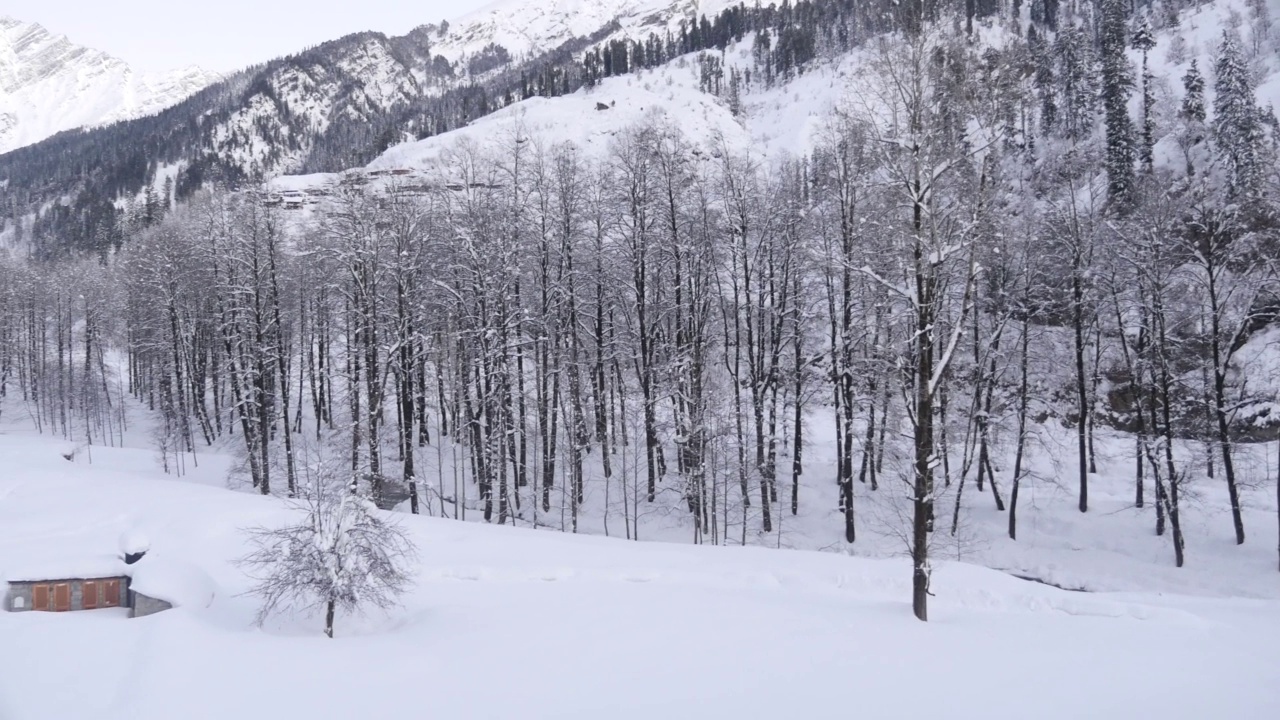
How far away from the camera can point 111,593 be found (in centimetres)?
1452

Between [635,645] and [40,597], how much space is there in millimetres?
13324

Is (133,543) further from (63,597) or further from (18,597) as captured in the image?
(18,597)

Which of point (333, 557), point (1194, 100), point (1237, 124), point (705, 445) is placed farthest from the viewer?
point (1194, 100)

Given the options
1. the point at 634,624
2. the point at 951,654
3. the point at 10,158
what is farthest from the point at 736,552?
the point at 10,158

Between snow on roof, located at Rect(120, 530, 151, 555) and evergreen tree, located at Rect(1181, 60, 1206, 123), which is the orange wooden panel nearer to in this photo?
snow on roof, located at Rect(120, 530, 151, 555)

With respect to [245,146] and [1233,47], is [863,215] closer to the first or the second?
[1233,47]

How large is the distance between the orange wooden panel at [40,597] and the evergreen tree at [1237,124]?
50.9 m

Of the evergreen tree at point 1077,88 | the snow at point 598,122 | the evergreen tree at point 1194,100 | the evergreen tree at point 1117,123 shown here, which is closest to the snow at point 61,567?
the evergreen tree at point 1117,123

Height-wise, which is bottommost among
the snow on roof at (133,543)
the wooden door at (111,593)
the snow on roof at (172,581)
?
the wooden door at (111,593)

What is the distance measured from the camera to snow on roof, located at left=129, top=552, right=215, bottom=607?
13711 mm

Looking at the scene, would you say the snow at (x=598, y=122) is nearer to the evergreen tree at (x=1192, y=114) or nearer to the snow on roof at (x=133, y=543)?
the evergreen tree at (x=1192, y=114)

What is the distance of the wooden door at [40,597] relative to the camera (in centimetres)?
1425

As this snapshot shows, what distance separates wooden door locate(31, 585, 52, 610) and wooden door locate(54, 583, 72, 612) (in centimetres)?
16

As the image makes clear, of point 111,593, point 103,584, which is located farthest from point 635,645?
point 103,584
